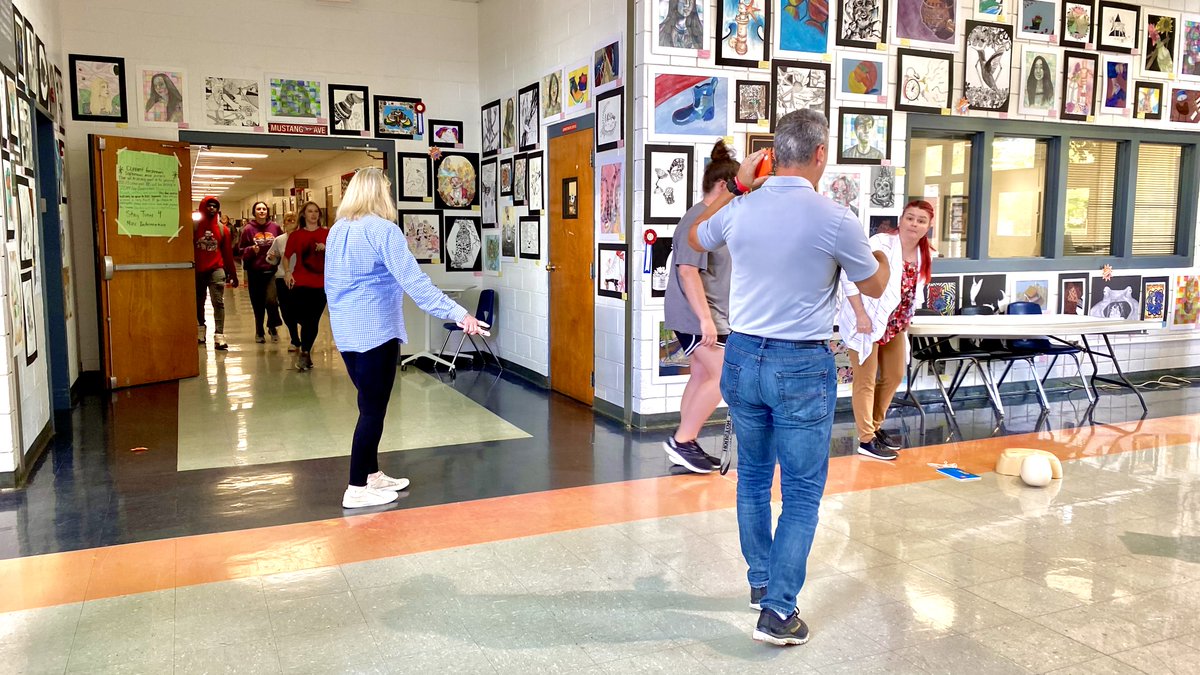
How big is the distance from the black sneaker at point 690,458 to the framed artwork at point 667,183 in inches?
64.6

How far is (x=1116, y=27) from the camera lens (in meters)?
7.21

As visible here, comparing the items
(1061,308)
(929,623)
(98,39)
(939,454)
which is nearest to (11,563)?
(929,623)

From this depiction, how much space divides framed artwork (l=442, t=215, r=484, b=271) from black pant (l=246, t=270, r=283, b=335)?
2319 millimetres

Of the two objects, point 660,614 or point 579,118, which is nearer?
point 660,614

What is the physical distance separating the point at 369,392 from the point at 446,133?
5443 mm

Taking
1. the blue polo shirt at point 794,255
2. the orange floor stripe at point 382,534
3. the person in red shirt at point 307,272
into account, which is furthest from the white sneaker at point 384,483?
the person in red shirt at point 307,272

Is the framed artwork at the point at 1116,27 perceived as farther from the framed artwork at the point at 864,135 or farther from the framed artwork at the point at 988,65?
the framed artwork at the point at 864,135

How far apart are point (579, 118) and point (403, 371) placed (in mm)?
3082

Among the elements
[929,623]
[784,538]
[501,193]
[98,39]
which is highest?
[98,39]

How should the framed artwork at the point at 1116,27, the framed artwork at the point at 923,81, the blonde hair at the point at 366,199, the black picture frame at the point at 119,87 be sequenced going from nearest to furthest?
the blonde hair at the point at 366,199
the framed artwork at the point at 923,81
the framed artwork at the point at 1116,27
the black picture frame at the point at 119,87

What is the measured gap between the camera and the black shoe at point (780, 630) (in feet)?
9.27

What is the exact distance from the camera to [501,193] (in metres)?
8.66

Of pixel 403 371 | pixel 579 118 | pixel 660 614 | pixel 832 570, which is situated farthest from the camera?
pixel 403 371

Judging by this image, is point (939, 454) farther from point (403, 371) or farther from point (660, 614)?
point (403, 371)
